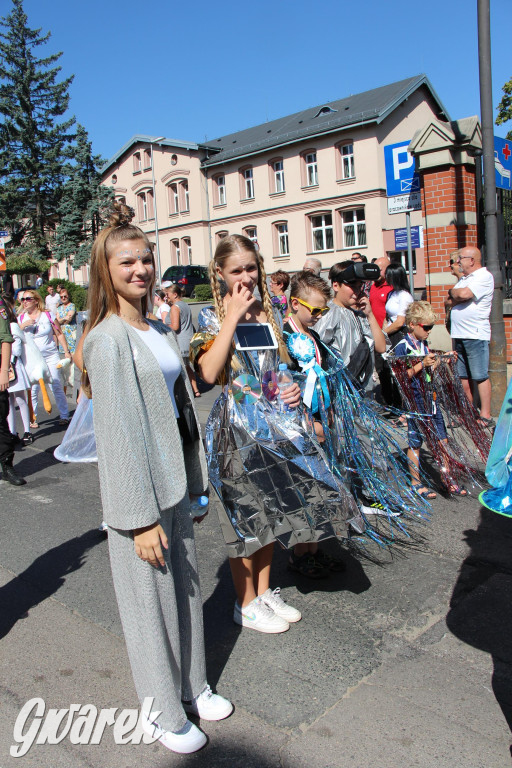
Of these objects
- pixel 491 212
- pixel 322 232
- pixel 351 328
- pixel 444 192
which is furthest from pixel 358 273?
pixel 322 232

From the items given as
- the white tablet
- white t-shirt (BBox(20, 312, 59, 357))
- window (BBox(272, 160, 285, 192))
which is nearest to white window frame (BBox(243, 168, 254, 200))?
window (BBox(272, 160, 285, 192))

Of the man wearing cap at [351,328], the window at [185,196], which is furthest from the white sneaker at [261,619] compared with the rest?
the window at [185,196]

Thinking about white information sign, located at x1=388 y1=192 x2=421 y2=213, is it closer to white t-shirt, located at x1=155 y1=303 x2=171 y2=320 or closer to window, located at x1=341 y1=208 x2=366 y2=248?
white t-shirt, located at x1=155 y1=303 x2=171 y2=320

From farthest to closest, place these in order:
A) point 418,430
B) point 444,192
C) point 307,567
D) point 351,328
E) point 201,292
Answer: point 201,292 < point 444,192 < point 418,430 < point 351,328 < point 307,567

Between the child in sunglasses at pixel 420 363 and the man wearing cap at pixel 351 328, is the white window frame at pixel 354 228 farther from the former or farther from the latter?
the man wearing cap at pixel 351 328

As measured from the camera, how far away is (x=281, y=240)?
3597 centimetres

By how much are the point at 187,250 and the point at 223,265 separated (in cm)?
3936

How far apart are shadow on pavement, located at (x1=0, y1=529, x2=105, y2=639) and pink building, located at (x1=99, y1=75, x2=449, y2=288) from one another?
24572mm

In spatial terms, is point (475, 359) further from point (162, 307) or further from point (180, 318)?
point (162, 307)

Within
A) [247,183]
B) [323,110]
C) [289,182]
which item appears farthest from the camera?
[247,183]

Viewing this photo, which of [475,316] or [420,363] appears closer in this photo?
[420,363]

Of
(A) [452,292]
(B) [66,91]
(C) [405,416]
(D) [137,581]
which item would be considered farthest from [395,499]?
(B) [66,91]

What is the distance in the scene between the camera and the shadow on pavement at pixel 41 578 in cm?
362

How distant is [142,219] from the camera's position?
144 feet
